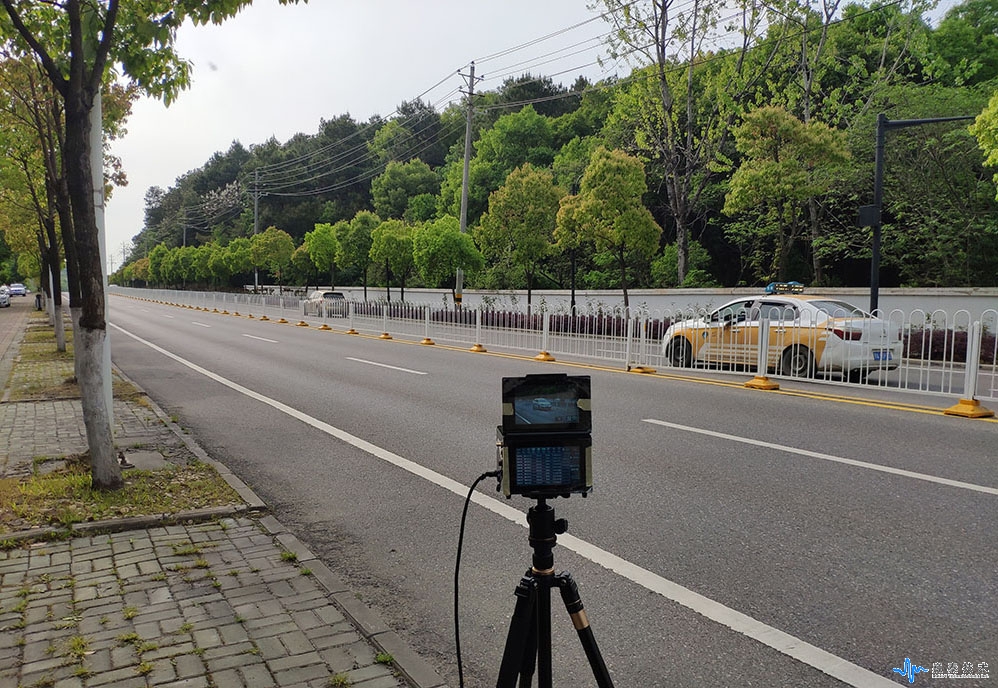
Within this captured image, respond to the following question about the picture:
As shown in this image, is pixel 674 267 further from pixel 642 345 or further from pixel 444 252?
pixel 642 345

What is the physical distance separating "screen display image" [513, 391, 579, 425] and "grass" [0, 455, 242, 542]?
4017mm

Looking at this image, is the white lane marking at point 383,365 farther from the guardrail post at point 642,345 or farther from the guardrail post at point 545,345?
the guardrail post at point 642,345

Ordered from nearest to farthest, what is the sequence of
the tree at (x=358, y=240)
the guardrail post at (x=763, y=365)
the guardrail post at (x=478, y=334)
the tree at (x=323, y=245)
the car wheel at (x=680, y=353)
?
the guardrail post at (x=763, y=365), the car wheel at (x=680, y=353), the guardrail post at (x=478, y=334), the tree at (x=358, y=240), the tree at (x=323, y=245)

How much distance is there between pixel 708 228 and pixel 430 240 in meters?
14.1

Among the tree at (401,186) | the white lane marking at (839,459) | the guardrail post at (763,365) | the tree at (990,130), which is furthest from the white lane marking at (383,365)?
the tree at (401,186)

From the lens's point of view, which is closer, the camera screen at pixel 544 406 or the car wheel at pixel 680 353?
the camera screen at pixel 544 406

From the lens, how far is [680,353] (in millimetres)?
14336

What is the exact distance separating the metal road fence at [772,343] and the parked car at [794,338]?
2cm

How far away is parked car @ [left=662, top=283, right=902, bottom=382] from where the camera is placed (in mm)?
11500

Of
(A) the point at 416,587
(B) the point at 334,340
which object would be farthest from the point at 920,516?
(B) the point at 334,340

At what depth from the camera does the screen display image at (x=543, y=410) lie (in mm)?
2334

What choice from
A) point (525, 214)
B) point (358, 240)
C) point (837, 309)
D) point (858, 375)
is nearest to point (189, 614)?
point (858, 375)

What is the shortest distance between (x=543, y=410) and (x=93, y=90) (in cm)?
517

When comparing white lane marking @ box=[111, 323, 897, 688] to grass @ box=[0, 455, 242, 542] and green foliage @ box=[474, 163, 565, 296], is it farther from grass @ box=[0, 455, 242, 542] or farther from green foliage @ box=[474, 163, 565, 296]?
green foliage @ box=[474, 163, 565, 296]
